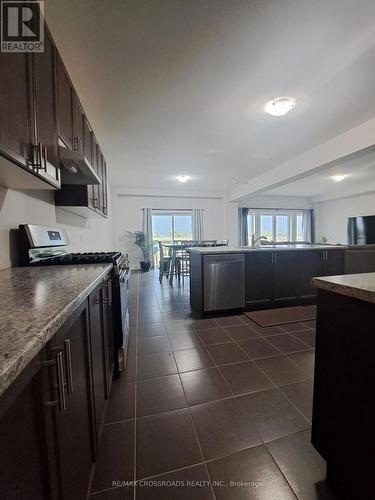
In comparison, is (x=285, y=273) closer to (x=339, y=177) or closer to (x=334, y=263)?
(x=334, y=263)

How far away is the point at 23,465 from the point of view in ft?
1.40

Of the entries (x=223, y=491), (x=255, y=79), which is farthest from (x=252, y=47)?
(x=223, y=491)

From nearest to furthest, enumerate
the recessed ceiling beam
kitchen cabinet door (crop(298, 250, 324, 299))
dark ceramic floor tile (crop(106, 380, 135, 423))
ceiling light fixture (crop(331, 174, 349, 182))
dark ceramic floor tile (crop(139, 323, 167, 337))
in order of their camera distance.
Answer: dark ceramic floor tile (crop(106, 380, 135, 423)) < dark ceramic floor tile (crop(139, 323, 167, 337)) < the recessed ceiling beam < kitchen cabinet door (crop(298, 250, 324, 299)) < ceiling light fixture (crop(331, 174, 349, 182))

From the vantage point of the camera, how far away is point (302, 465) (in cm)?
104

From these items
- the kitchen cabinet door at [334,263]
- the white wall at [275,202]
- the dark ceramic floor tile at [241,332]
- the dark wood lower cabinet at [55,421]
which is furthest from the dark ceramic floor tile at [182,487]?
the white wall at [275,202]

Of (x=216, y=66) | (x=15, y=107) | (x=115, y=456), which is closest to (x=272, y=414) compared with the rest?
(x=115, y=456)

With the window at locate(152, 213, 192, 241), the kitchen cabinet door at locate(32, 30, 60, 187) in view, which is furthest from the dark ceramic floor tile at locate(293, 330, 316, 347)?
the window at locate(152, 213, 192, 241)

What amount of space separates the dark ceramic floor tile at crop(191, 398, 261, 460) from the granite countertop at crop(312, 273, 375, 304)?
0.91 m

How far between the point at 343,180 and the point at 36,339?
6.99m

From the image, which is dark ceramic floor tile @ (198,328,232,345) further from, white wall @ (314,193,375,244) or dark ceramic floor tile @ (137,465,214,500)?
white wall @ (314,193,375,244)

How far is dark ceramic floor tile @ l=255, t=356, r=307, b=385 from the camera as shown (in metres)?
1.63

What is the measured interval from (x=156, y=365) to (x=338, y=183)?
260 inches

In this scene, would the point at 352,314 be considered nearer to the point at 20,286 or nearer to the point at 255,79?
the point at 20,286

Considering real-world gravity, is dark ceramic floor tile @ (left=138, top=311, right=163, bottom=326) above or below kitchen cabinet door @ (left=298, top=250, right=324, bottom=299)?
below
